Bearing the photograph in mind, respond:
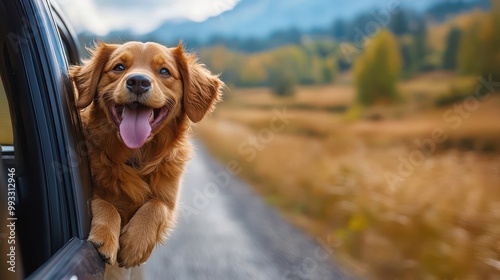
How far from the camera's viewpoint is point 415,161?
1086 centimetres

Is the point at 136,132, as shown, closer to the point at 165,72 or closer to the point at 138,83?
the point at 138,83

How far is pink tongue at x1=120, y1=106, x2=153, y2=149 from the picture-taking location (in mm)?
2135

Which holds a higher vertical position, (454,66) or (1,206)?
(1,206)

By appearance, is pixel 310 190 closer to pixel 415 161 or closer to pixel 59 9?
pixel 415 161

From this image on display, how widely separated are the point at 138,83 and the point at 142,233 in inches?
20.6

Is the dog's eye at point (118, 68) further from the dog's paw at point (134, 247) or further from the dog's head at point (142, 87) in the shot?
the dog's paw at point (134, 247)

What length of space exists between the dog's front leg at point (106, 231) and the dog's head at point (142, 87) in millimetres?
277

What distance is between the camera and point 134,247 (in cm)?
223

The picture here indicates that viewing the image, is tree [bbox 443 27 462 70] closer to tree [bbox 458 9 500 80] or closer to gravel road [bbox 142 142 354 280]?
tree [bbox 458 9 500 80]

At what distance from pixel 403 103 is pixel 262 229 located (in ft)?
39.2

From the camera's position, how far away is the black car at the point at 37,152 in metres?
2.15

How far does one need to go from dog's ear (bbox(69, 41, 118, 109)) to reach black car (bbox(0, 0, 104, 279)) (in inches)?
2.6

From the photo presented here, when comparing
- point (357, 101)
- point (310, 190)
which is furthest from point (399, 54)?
point (310, 190)

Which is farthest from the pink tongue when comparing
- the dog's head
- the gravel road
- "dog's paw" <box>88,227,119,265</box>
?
the gravel road
